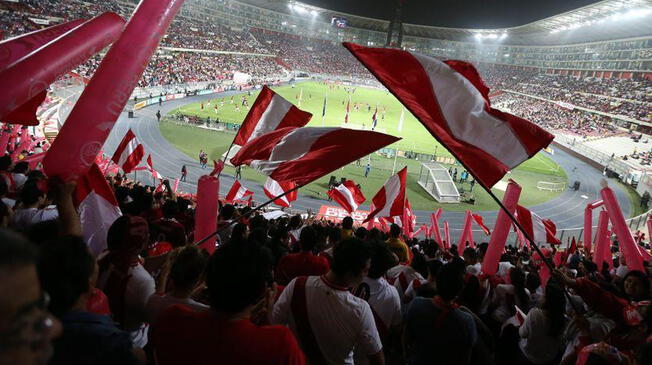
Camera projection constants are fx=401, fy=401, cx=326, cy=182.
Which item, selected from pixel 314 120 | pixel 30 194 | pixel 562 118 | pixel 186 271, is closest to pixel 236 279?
pixel 186 271

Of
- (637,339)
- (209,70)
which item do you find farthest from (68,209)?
(209,70)

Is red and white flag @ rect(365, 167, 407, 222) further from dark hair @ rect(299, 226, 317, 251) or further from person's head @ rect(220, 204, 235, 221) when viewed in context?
dark hair @ rect(299, 226, 317, 251)

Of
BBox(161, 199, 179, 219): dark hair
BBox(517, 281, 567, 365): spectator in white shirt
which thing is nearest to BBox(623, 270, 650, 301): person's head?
BBox(517, 281, 567, 365): spectator in white shirt

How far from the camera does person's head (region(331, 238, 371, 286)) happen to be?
2.70 metres

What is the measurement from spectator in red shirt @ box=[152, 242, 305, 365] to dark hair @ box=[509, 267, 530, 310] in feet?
12.4

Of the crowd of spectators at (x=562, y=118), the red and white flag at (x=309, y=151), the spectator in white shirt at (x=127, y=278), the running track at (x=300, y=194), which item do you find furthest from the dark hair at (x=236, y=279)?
the crowd of spectators at (x=562, y=118)

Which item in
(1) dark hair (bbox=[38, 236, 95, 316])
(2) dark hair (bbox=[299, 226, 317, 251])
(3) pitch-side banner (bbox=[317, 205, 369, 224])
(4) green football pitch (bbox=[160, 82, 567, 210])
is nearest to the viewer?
(1) dark hair (bbox=[38, 236, 95, 316])

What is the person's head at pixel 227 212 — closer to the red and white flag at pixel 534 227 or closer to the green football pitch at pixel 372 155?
the red and white flag at pixel 534 227

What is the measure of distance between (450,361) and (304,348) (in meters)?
1.15

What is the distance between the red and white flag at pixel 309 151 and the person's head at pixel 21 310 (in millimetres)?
4150

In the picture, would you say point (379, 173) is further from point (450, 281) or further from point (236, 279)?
point (236, 279)

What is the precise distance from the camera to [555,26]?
6944 centimetres

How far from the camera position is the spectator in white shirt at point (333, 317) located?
261 centimetres

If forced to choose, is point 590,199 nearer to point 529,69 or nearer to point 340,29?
point 529,69
